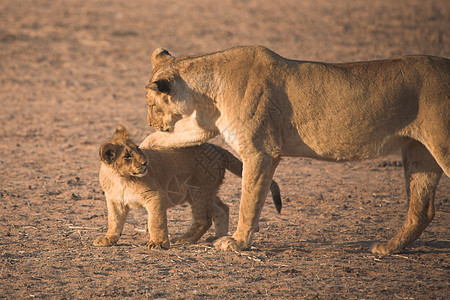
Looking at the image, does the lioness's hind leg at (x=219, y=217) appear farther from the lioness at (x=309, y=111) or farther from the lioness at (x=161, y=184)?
the lioness at (x=309, y=111)

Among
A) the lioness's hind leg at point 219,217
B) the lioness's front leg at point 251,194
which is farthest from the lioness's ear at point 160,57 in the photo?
the lioness's hind leg at point 219,217

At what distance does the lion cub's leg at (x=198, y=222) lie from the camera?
23.6 feet

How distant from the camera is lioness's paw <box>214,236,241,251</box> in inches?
260

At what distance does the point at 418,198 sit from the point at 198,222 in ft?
7.19

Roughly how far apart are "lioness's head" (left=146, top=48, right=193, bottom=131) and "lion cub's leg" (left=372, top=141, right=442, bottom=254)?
224 cm

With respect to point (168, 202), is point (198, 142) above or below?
above

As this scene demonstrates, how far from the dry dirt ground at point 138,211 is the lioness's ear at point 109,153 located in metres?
0.87

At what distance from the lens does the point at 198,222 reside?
720 cm

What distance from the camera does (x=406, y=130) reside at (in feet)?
21.2

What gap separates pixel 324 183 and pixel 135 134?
3663 millimetres

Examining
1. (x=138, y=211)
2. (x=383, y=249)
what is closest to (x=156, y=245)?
(x=138, y=211)

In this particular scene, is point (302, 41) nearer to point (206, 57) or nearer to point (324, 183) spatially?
point (324, 183)

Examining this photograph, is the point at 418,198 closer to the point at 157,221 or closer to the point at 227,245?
the point at 227,245

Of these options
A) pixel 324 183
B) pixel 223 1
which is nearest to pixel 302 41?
pixel 223 1
